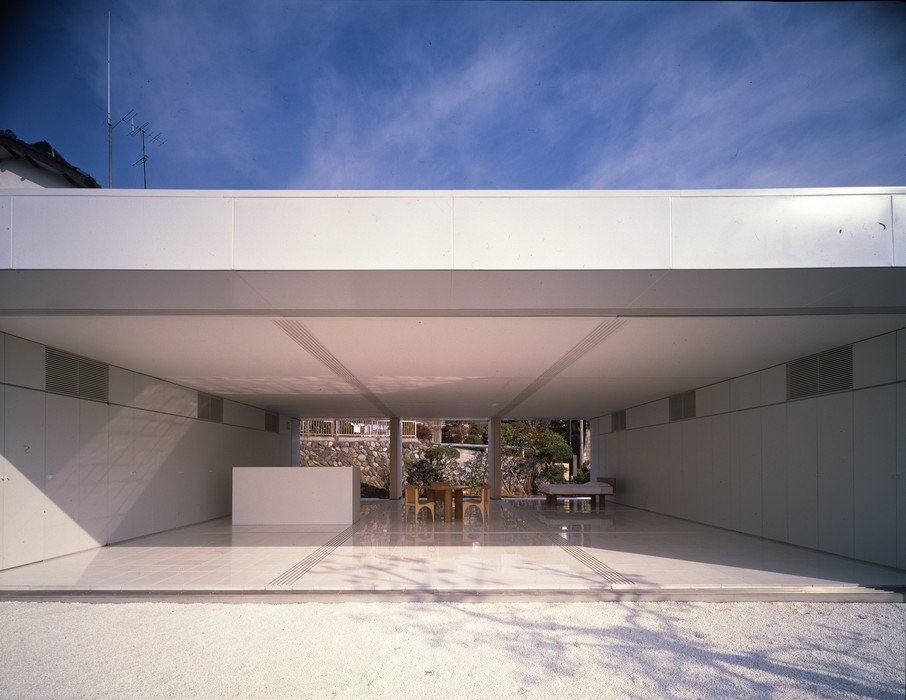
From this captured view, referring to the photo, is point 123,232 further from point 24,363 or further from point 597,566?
point 597,566

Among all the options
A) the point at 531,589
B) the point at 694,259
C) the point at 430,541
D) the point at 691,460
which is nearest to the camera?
the point at 694,259

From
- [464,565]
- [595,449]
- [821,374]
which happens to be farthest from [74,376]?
[595,449]

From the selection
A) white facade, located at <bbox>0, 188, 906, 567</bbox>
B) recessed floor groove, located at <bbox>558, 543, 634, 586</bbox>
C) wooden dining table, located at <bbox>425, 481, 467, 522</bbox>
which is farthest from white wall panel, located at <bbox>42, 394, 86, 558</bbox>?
recessed floor groove, located at <bbox>558, 543, 634, 586</bbox>

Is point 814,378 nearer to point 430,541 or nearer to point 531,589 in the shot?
point 531,589

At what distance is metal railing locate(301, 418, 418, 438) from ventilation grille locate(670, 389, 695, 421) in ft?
43.7

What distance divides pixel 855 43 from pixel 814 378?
5.99m

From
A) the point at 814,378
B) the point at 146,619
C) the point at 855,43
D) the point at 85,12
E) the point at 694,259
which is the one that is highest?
the point at 85,12

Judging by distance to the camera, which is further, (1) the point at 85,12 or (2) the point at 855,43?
(1) the point at 85,12

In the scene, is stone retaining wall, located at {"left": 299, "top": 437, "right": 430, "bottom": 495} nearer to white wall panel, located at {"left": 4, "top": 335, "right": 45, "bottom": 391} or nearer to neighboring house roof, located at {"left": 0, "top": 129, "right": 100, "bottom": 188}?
neighboring house roof, located at {"left": 0, "top": 129, "right": 100, "bottom": 188}

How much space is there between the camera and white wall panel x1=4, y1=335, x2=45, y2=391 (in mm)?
6543

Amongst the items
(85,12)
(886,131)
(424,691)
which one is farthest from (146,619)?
(886,131)

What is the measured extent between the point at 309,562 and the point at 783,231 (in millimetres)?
5800

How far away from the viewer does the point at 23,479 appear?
674cm

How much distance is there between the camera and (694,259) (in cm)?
440
